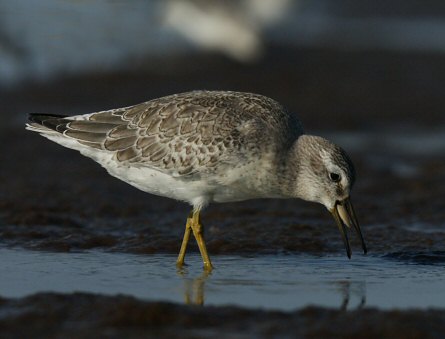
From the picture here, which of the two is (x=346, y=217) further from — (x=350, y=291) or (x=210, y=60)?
(x=210, y=60)

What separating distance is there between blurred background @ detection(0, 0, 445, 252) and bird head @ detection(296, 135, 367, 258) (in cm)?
200

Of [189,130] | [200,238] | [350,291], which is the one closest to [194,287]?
[200,238]

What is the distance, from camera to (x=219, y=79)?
20.7 metres

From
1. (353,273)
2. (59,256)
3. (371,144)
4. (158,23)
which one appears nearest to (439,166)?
(371,144)

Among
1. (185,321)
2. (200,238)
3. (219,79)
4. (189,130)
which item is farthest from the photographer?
(219,79)

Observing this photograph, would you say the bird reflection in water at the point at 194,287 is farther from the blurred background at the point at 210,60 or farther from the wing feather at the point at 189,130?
the blurred background at the point at 210,60

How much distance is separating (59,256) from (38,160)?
178 inches

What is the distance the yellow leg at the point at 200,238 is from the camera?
32.3 feet

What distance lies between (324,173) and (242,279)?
1272mm

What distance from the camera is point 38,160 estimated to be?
47.6 feet

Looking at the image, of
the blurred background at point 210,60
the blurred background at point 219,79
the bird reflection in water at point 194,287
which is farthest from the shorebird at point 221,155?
the blurred background at point 210,60

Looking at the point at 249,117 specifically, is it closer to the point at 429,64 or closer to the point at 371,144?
the point at 371,144

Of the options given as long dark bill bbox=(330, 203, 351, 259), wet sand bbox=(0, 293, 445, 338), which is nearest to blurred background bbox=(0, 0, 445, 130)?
long dark bill bbox=(330, 203, 351, 259)

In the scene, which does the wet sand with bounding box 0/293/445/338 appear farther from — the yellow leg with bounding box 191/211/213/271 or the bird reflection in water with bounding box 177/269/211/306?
the yellow leg with bounding box 191/211/213/271
